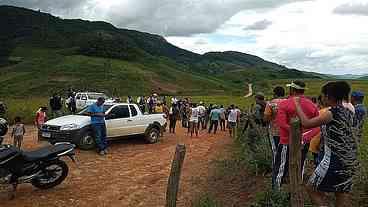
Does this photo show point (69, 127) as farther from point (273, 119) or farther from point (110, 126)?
point (273, 119)

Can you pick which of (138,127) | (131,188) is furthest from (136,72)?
(131,188)

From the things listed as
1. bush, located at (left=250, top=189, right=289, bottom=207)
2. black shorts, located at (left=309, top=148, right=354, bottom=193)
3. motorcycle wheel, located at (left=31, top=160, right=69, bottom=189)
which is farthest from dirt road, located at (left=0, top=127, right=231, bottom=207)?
black shorts, located at (left=309, top=148, right=354, bottom=193)

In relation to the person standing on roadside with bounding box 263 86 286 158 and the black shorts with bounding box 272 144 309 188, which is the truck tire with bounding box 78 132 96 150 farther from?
the black shorts with bounding box 272 144 309 188

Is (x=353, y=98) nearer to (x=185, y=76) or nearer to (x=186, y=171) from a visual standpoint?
(x=186, y=171)

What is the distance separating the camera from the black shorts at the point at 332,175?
15.5 ft

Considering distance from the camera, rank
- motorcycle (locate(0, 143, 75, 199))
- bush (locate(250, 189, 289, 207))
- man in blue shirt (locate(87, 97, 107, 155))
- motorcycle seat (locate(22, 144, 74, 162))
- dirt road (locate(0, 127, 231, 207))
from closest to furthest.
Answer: bush (locate(250, 189, 289, 207)) < motorcycle (locate(0, 143, 75, 199)) < motorcycle seat (locate(22, 144, 74, 162)) < dirt road (locate(0, 127, 231, 207)) < man in blue shirt (locate(87, 97, 107, 155))

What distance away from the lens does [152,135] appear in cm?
1547

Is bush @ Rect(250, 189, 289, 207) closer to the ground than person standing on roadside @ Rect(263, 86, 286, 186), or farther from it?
closer to the ground

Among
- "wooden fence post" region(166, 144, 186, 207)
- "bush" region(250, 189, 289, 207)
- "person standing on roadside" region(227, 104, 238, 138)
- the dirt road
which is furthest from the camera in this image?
"person standing on roadside" region(227, 104, 238, 138)

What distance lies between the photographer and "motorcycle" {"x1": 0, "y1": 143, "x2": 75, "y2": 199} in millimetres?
7699

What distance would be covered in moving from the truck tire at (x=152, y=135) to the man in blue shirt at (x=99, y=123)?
2.61 m

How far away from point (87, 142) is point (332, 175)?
937 cm

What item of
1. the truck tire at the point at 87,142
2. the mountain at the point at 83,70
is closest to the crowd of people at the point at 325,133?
the truck tire at the point at 87,142

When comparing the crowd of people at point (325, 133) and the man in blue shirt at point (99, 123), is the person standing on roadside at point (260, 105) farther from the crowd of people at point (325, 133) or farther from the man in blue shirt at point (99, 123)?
the man in blue shirt at point (99, 123)
